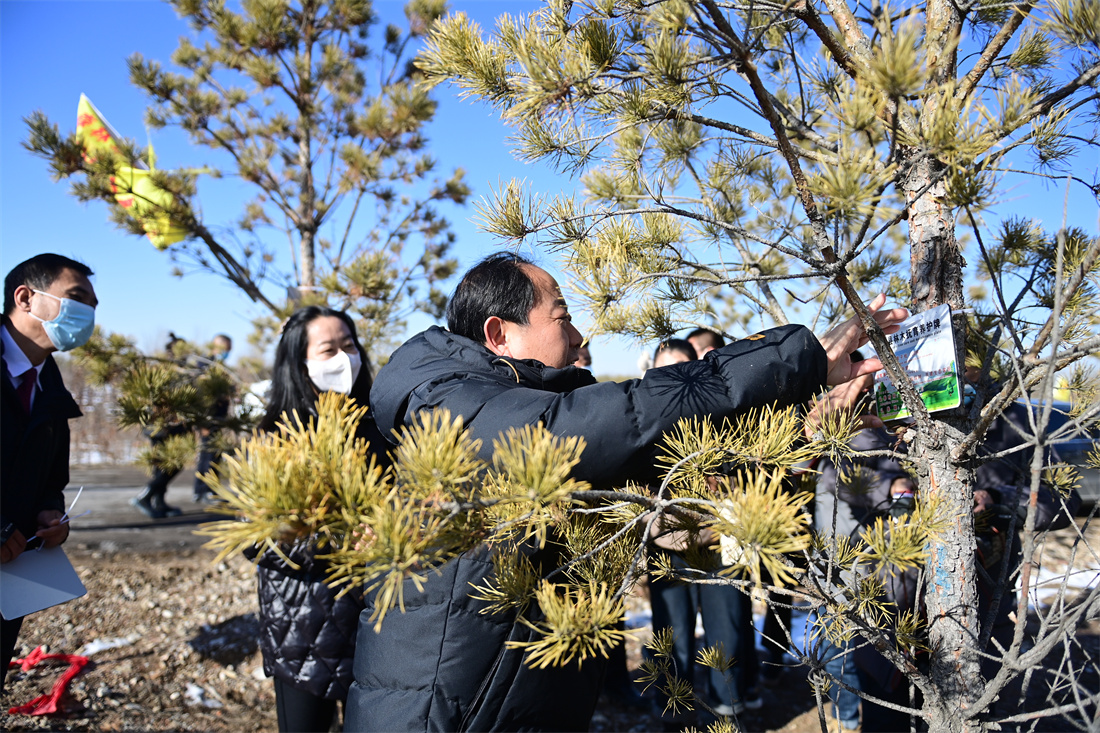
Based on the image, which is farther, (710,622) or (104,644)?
(104,644)

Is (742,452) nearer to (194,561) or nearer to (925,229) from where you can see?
(925,229)

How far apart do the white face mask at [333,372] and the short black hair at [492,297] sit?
1.14 m

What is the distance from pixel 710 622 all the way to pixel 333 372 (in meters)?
2.28

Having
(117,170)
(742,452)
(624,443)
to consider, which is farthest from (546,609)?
(117,170)

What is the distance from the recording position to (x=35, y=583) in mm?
2262

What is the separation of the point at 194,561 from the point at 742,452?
20.3 feet

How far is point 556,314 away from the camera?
145cm

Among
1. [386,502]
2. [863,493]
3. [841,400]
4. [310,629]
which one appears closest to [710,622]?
[863,493]

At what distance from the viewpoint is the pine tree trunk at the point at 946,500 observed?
47.0 inches

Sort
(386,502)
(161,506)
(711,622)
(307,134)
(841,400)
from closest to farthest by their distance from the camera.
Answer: (386,502) → (841,400) → (711,622) → (307,134) → (161,506)

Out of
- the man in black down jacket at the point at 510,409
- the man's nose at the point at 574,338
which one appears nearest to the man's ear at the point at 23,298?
the man in black down jacket at the point at 510,409

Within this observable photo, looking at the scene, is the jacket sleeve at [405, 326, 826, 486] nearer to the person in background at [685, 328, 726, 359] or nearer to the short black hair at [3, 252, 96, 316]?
the person in background at [685, 328, 726, 359]

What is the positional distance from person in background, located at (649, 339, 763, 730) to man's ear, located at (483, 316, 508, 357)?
173cm

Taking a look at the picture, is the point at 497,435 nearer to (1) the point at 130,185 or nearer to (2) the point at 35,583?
(2) the point at 35,583
